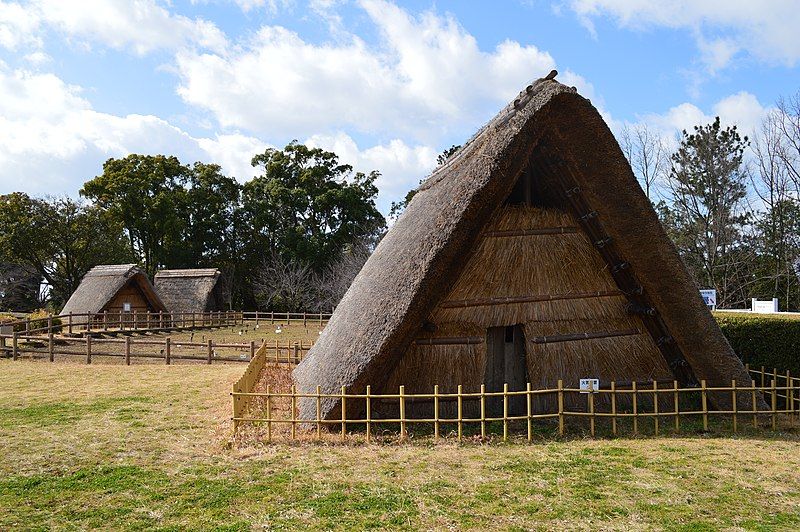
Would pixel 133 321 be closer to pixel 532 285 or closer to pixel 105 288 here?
pixel 105 288

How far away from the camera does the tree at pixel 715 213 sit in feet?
104

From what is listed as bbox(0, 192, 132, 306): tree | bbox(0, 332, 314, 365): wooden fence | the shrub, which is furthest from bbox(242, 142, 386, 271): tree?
A: the shrub

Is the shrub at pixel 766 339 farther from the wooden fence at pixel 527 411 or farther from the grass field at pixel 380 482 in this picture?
the grass field at pixel 380 482

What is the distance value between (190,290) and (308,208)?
12720 mm

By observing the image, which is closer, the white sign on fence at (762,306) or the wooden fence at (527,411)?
the wooden fence at (527,411)

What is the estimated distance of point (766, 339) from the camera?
11.8 metres

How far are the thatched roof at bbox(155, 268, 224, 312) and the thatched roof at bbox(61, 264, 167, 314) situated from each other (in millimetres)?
3339

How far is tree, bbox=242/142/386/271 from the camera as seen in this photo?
45.0 m

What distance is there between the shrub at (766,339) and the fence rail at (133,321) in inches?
897

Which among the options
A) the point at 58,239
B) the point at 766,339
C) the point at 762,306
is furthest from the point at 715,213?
the point at 58,239

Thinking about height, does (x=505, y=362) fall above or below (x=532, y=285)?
below

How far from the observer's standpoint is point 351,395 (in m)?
8.32

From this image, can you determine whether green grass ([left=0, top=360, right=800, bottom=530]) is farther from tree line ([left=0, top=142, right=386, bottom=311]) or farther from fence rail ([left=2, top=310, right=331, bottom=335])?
tree line ([left=0, top=142, right=386, bottom=311])

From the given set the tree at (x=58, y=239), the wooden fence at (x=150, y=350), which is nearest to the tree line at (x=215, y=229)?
the tree at (x=58, y=239)
